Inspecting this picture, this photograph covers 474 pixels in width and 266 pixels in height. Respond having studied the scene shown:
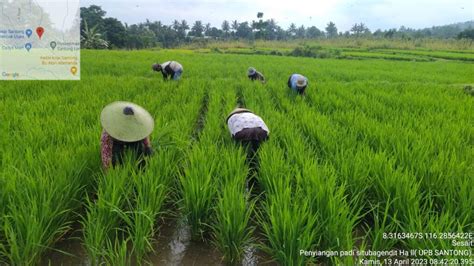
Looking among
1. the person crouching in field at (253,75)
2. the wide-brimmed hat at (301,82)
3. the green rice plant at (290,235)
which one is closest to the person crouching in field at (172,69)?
the person crouching in field at (253,75)

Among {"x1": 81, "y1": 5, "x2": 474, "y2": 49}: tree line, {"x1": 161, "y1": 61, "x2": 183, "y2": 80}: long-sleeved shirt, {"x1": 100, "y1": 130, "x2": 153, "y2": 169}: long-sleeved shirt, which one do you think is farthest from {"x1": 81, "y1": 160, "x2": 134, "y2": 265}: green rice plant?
{"x1": 81, "y1": 5, "x2": 474, "y2": 49}: tree line

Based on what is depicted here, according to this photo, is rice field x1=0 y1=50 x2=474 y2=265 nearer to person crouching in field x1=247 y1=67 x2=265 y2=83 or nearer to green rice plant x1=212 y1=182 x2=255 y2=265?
green rice plant x1=212 y1=182 x2=255 y2=265

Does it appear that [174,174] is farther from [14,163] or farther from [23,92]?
[23,92]

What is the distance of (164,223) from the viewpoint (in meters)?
1.93

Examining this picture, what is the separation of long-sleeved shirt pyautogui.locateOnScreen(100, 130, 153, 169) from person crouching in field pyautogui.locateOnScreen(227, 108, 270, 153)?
2.46 feet

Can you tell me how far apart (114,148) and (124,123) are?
0.88ft

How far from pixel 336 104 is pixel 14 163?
162 inches

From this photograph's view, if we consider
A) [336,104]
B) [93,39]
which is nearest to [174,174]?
[336,104]

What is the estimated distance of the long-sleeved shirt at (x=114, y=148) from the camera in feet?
6.78

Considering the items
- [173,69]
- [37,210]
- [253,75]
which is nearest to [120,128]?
[37,210]

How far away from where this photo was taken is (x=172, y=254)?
1.67 meters

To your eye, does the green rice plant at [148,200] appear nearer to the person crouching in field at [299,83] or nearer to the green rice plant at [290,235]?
the green rice plant at [290,235]

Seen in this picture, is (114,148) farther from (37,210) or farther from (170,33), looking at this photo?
(170,33)

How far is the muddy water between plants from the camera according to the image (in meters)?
1.60
